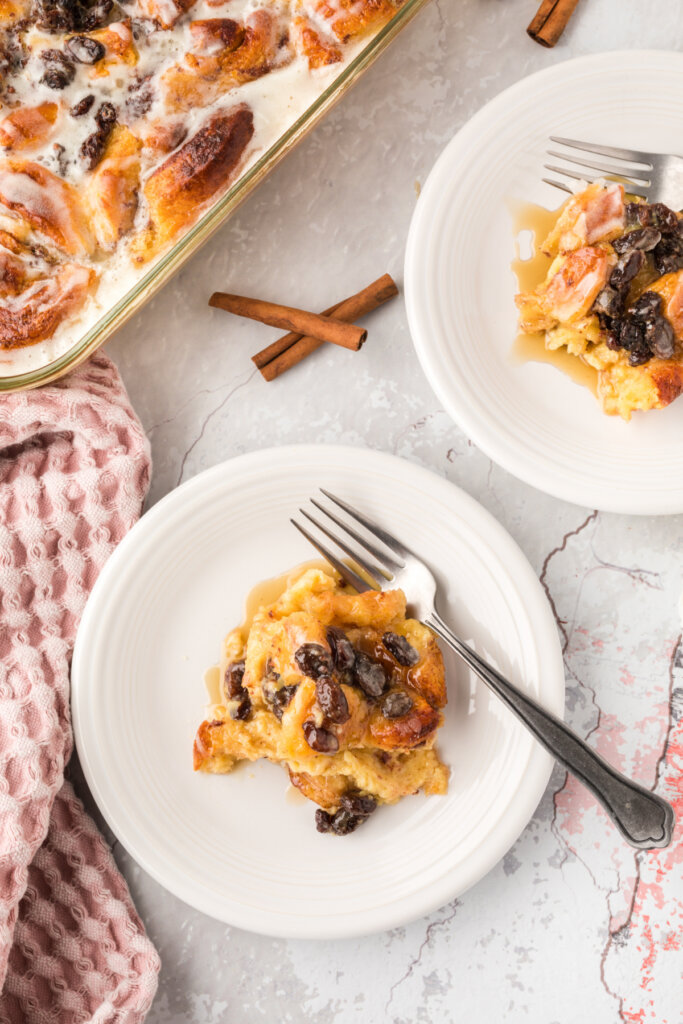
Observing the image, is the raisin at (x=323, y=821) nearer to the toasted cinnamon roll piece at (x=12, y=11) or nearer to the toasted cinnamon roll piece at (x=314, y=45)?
the toasted cinnamon roll piece at (x=314, y=45)

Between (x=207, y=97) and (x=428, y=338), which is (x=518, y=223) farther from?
(x=207, y=97)

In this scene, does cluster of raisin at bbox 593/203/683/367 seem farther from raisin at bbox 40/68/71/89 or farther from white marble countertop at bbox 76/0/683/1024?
raisin at bbox 40/68/71/89

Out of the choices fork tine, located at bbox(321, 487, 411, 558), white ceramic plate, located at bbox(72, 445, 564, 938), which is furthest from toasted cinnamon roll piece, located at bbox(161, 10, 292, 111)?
fork tine, located at bbox(321, 487, 411, 558)

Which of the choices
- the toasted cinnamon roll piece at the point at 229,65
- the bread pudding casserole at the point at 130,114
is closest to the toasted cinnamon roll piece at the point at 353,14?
the bread pudding casserole at the point at 130,114

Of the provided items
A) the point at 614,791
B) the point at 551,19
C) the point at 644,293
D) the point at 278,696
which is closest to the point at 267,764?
the point at 278,696

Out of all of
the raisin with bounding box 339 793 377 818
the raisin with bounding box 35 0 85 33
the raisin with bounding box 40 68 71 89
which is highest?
the raisin with bounding box 35 0 85 33

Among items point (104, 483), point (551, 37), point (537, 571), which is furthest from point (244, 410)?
point (551, 37)
